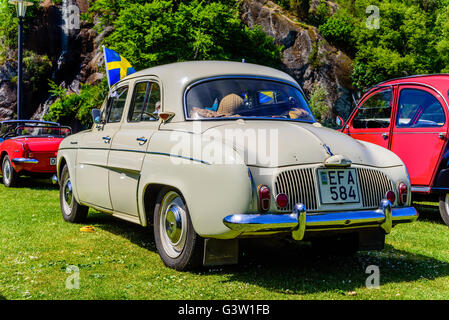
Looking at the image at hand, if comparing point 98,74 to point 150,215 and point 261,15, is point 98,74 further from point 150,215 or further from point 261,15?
point 150,215

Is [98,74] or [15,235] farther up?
[98,74]

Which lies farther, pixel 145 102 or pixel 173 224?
pixel 145 102

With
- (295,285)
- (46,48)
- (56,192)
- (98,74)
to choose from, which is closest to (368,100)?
(295,285)

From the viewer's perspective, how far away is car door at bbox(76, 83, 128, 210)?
5863 millimetres

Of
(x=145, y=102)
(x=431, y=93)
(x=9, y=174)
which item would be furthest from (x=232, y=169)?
(x=9, y=174)

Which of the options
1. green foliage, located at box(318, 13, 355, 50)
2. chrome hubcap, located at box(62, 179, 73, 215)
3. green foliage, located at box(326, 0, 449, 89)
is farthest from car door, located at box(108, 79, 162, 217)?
green foliage, located at box(318, 13, 355, 50)

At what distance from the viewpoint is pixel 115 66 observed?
567 inches

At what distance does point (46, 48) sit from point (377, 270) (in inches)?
1765

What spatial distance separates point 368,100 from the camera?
9.33 metres

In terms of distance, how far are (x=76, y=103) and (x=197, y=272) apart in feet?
120

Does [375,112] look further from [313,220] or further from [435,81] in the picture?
[313,220]

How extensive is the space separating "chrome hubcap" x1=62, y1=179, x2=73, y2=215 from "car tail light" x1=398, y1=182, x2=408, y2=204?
457 cm
